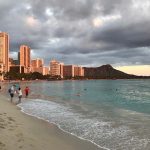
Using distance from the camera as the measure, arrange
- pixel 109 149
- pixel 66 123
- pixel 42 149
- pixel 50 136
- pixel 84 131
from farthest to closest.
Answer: pixel 66 123 < pixel 84 131 < pixel 50 136 < pixel 109 149 < pixel 42 149

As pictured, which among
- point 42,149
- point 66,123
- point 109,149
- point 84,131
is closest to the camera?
point 42,149

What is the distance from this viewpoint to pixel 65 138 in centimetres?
1445

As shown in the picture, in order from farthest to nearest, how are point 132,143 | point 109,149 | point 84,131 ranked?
1. point 84,131
2. point 132,143
3. point 109,149

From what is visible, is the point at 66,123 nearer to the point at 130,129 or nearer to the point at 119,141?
the point at 130,129

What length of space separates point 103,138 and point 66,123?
198 inches

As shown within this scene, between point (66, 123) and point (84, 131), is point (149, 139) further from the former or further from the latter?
point (66, 123)

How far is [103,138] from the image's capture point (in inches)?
572

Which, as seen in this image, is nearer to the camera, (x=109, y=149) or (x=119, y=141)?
(x=109, y=149)

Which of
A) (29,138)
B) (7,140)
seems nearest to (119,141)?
(29,138)

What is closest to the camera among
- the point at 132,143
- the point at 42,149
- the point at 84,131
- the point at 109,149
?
the point at 42,149

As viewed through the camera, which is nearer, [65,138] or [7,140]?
[7,140]

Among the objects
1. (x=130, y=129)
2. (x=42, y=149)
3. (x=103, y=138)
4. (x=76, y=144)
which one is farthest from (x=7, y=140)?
(x=130, y=129)

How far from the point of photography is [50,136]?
47.3 feet

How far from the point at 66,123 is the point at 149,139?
6277mm
